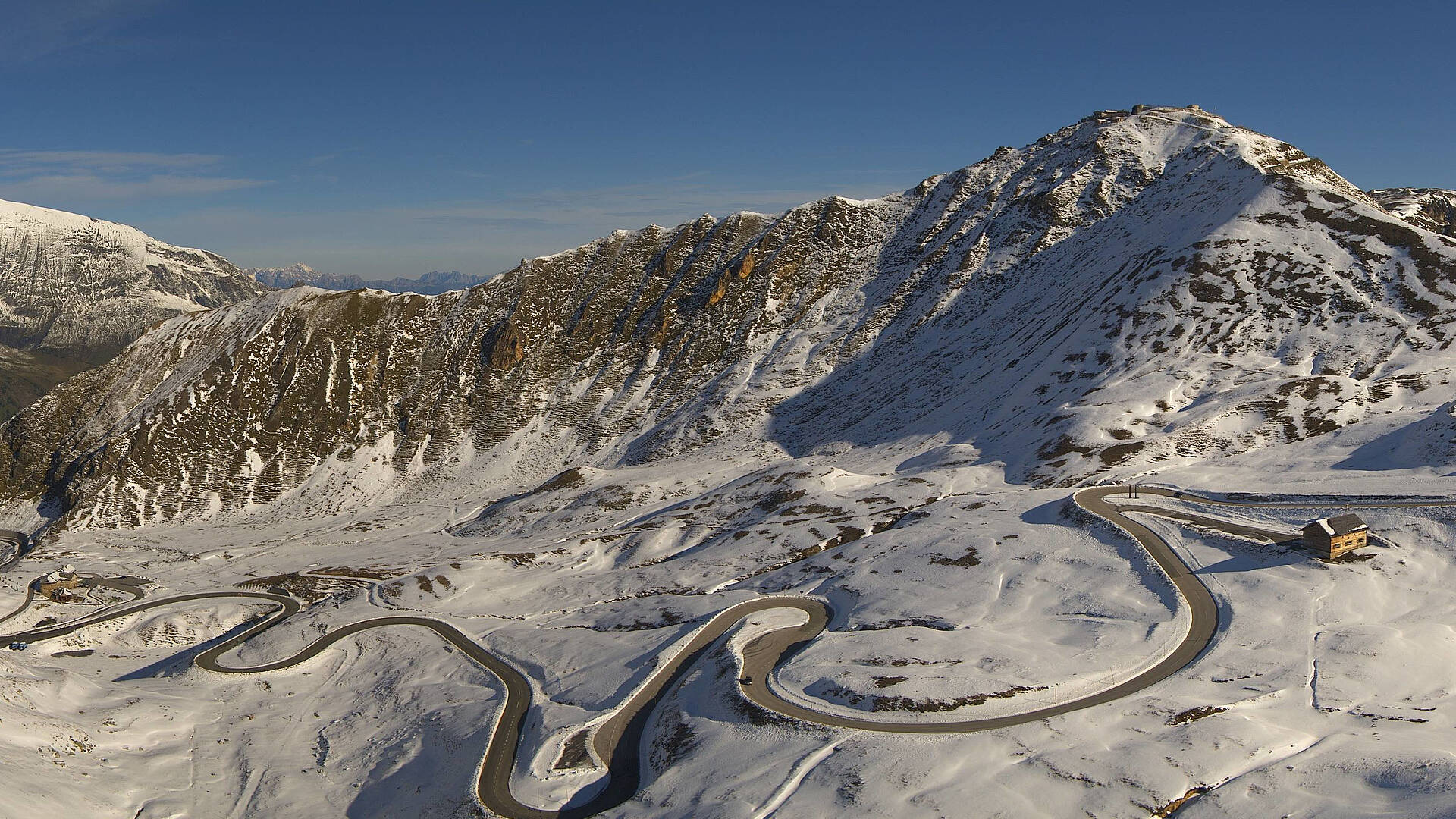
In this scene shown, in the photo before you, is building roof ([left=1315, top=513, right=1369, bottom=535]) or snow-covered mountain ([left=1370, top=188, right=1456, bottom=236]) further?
snow-covered mountain ([left=1370, top=188, right=1456, bottom=236])

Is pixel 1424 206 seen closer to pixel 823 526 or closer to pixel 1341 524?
pixel 1341 524

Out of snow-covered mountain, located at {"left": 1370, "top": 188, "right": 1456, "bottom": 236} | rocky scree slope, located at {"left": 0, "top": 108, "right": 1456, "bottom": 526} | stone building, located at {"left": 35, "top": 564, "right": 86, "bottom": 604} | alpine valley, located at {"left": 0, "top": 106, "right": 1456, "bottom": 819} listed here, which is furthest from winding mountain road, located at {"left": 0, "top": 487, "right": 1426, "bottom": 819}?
snow-covered mountain, located at {"left": 1370, "top": 188, "right": 1456, "bottom": 236}

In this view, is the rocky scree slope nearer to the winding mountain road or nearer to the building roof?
the building roof

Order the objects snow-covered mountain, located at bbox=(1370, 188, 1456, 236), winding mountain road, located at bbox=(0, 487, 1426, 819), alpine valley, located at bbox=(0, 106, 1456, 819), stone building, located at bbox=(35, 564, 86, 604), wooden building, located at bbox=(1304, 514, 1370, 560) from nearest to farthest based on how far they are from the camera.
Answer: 1. alpine valley, located at bbox=(0, 106, 1456, 819)
2. winding mountain road, located at bbox=(0, 487, 1426, 819)
3. wooden building, located at bbox=(1304, 514, 1370, 560)
4. stone building, located at bbox=(35, 564, 86, 604)
5. snow-covered mountain, located at bbox=(1370, 188, 1456, 236)

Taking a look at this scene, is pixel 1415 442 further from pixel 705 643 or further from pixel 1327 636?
pixel 705 643

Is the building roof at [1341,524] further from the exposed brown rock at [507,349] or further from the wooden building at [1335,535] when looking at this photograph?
the exposed brown rock at [507,349]

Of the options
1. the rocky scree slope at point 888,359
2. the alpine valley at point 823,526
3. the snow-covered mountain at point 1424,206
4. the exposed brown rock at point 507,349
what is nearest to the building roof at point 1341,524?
the alpine valley at point 823,526

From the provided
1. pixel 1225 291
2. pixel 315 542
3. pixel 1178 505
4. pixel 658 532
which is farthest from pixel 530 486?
pixel 1225 291
